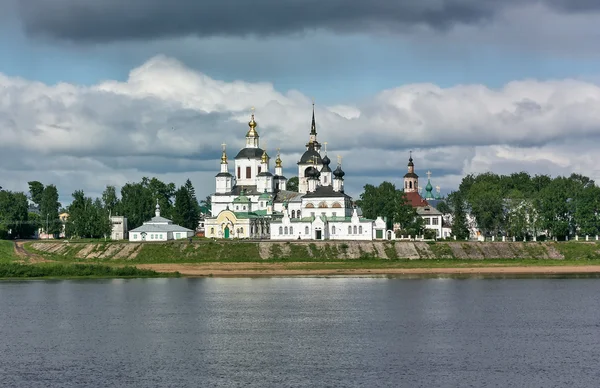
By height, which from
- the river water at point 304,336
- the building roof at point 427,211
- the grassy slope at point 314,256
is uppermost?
the building roof at point 427,211

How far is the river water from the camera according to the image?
Answer: 4150 cm

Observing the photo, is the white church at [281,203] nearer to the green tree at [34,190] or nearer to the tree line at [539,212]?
the tree line at [539,212]

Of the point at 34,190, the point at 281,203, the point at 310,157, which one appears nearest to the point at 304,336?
the point at 281,203

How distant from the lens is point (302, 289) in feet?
268

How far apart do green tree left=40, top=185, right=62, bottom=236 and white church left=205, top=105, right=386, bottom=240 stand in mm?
30663

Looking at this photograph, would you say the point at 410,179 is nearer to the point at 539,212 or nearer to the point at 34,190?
the point at 539,212

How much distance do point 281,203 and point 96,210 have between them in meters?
28.3

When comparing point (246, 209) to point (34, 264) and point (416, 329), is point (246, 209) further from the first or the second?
point (416, 329)

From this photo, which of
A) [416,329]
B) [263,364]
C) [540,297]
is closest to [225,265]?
[540,297]

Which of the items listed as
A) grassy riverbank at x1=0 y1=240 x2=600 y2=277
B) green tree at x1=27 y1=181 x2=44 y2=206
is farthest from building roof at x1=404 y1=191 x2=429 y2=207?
green tree at x1=27 y1=181 x2=44 y2=206

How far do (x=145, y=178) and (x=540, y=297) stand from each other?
10092 centimetres

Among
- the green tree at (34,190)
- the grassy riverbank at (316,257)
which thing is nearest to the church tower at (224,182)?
the grassy riverbank at (316,257)

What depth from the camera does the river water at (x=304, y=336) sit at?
136ft

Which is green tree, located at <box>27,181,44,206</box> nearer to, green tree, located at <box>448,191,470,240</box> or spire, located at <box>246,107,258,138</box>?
spire, located at <box>246,107,258,138</box>
